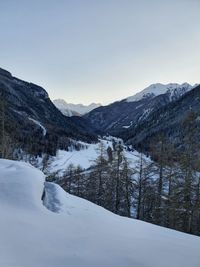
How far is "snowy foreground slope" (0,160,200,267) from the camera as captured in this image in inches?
381

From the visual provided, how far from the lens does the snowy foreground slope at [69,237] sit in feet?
31.7

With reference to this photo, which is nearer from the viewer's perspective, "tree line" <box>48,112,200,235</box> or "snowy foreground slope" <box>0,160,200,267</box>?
"snowy foreground slope" <box>0,160,200,267</box>

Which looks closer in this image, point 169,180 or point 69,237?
point 69,237

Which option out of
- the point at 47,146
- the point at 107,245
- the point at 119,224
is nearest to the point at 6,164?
the point at 119,224

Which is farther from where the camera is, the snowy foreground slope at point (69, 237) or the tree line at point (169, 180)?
the tree line at point (169, 180)

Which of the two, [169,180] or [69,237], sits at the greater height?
[169,180]

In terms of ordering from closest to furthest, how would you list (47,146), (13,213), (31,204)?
(13,213), (31,204), (47,146)

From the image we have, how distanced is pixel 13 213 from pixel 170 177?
22.6m

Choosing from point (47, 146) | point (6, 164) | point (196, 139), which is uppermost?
point (47, 146)

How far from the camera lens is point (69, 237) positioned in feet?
37.8

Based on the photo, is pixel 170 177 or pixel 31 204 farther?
pixel 170 177

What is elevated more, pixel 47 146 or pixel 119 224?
pixel 47 146

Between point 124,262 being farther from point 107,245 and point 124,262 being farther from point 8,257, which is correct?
point 8,257

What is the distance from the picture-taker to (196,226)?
35125 mm
